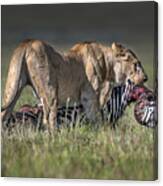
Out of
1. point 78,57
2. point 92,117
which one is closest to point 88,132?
point 92,117

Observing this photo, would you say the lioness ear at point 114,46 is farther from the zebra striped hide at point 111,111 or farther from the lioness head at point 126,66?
the zebra striped hide at point 111,111

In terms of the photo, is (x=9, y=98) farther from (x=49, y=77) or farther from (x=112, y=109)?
(x=112, y=109)

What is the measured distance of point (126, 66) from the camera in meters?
3.64

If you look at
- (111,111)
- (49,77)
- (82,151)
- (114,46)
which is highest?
(114,46)

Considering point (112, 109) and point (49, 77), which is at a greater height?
point (49, 77)

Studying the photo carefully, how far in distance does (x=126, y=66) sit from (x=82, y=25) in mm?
240

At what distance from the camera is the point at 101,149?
142 inches

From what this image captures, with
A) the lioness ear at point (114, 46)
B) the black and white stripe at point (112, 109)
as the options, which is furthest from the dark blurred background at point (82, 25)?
the black and white stripe at point (112, 109)

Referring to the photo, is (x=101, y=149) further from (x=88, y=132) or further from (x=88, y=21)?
(x=88, y=21)

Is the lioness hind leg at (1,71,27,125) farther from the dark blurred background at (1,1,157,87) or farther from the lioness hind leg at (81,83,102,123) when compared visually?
the lioness hind leg at (81,83,102,123)

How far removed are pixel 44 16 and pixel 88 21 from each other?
0.18 metres

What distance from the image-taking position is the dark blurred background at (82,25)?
3.54m

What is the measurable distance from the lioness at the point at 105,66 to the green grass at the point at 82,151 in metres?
0.11

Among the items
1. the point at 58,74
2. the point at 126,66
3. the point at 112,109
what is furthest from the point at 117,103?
the point at 58,74
